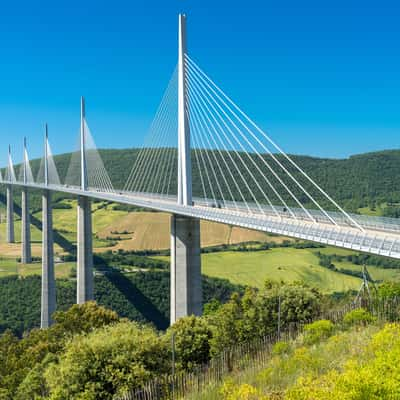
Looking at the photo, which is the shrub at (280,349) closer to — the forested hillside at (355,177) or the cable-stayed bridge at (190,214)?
the cable-stayed bridge at (190,214)

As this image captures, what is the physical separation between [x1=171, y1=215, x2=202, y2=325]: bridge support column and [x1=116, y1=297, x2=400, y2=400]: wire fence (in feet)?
29.3

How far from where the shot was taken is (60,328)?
77.6 ft

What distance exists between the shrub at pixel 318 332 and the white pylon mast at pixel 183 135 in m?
12.3

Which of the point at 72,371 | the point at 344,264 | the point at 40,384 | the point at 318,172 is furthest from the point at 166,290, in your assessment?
the point at 72,371

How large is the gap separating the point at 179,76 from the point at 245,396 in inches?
910

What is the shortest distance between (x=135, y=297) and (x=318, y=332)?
42076mm

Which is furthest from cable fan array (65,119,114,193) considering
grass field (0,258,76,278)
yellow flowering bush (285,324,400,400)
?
yellow flowering bush (285,324,400,400)

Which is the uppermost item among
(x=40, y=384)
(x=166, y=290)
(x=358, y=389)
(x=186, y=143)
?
(x=186, y=143)

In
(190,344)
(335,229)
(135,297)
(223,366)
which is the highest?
(335,229)

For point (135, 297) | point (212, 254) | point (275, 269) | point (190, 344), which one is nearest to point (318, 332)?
point (190, 344)

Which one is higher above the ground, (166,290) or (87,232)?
(87,232)

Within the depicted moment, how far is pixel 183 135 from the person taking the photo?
27.6 metres

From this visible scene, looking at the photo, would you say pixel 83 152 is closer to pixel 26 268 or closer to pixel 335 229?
pixel 26 268

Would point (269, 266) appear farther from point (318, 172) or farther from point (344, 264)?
point (318, 172)
